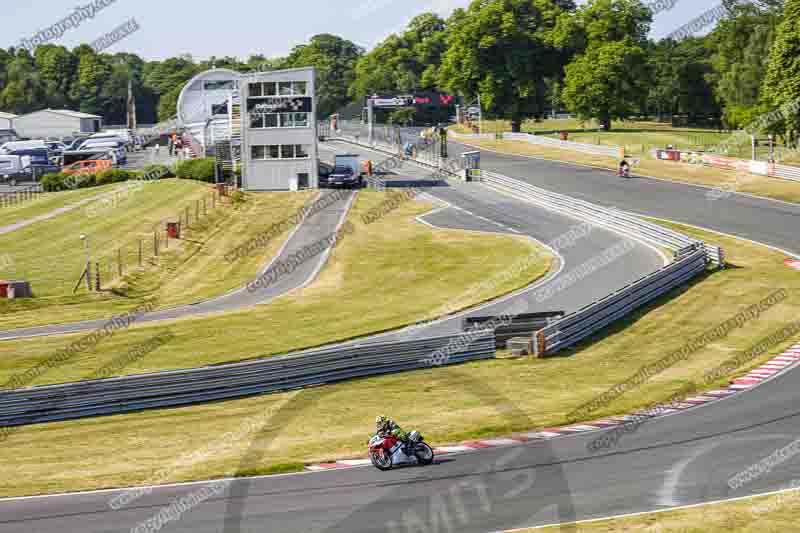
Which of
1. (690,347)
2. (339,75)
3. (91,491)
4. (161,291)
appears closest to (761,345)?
(690,347)

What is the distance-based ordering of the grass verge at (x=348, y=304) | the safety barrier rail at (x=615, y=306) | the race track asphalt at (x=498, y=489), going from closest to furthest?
the race track asphalt at (x=498, y=489) → the safety barrier rail at (x=615, y=306) → the grass verge at (x=348, y=304)

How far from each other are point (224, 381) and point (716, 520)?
45.6 ft

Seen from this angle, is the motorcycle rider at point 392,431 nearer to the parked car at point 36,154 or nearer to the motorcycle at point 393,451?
the motorcycle at point 393,451

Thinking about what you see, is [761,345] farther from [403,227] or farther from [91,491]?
[403,227]

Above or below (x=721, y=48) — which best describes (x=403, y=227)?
below

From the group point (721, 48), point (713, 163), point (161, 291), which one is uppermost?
point (721, 48)

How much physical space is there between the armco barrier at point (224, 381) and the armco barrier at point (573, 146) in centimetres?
5071

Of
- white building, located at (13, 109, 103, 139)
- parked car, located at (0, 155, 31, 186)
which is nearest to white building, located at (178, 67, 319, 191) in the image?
parked car, located at (0, 155, 31, 186)

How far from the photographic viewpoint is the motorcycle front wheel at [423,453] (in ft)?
64.0

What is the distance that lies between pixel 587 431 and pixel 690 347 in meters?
9.98

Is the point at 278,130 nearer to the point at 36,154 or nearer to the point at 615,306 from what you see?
the point at 36,154

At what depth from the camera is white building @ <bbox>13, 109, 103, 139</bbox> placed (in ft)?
471

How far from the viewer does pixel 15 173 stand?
8631 centimetres

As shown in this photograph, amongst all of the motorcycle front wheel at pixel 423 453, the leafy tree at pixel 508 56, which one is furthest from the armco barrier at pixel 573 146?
the motorcycle front wheel at pixel 423 453
